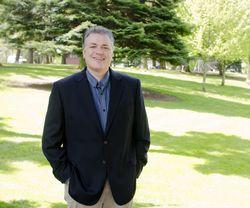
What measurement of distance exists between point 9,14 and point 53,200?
1487cm

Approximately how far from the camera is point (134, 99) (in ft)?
10.9

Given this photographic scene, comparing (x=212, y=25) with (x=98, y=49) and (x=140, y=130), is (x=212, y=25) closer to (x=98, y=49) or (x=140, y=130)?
(x=140, y=130)

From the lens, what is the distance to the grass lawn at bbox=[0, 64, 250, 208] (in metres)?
6.71

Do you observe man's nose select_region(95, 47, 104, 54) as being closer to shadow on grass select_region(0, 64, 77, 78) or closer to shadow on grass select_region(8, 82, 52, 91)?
shadow on grass select_region(8, 82, 52, 91)

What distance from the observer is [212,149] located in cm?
1116

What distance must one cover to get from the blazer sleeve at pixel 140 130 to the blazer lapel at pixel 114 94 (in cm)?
17

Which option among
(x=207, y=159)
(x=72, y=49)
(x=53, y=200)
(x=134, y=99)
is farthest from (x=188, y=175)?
(x=72, y=49)

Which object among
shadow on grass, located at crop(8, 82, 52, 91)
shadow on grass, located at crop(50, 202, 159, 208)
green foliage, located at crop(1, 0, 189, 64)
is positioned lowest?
shadow on grass, located at crop(50, 202, 159, 208)

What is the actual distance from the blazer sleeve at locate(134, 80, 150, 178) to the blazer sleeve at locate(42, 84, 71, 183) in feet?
1.84

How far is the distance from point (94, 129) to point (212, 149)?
27.6ft

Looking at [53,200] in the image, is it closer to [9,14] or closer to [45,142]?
[45,142]

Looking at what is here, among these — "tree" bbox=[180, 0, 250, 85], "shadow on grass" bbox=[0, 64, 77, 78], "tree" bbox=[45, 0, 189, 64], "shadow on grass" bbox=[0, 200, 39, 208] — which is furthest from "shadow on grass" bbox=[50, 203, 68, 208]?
"tree" bbox=[180, 0, 250, 85]

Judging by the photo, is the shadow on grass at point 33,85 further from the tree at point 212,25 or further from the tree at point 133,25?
the tree at point 212,25

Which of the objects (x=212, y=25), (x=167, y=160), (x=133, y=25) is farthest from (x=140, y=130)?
(x=212, y=25)
